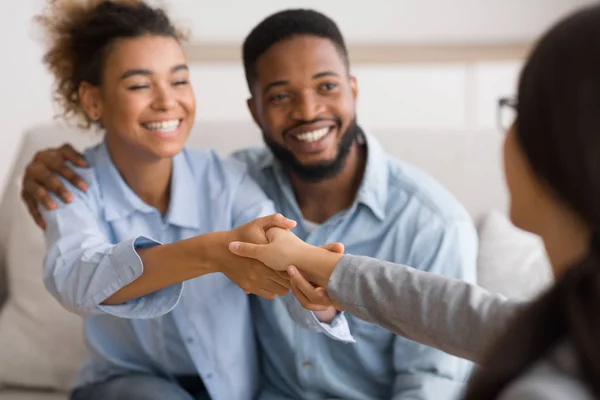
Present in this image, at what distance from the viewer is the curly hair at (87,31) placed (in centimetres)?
171

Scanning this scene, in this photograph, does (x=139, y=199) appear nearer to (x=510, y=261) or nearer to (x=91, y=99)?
(x=91, y=99)

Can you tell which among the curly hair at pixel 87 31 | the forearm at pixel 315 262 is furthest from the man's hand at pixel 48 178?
the forearm at pixel 315 262

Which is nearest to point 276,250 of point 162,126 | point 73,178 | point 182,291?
point 182,291

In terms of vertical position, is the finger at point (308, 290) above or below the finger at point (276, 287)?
above

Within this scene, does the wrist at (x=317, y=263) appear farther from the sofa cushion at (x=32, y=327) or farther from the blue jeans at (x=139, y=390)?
the sofa cushion at (x=32, y=327)

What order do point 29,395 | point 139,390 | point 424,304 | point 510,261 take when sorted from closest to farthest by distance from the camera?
point 424,304, point 139,390, point 510,261, point 29,395

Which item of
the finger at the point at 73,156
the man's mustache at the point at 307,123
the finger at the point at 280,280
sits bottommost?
the finger at the point at 280,280

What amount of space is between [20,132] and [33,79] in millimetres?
229

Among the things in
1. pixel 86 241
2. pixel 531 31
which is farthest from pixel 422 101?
pixel 86 241

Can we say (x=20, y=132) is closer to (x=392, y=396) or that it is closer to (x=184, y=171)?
(x=184, y=171)

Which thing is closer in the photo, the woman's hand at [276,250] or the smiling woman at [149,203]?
the woman's hand at [276,250]

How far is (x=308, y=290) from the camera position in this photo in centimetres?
140

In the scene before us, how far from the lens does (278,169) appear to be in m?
1.82

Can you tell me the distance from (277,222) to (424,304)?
0.37 metres
